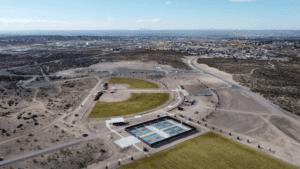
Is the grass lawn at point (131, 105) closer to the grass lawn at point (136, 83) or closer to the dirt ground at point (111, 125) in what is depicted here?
the dirt ground at point (111, 125)

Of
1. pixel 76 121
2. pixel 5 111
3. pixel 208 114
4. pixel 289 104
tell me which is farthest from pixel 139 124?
pixel 289 104

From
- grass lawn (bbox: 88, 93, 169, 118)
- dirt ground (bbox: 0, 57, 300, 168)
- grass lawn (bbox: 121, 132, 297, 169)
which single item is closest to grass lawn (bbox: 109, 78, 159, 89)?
dirt ground (bbox: 0, 57, 300, 168)

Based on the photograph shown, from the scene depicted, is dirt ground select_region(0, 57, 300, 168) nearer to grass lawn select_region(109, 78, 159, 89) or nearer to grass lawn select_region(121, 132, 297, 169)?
grass lawn select_region(121, 132, 297, 169)

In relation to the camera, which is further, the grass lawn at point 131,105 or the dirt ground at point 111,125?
the grass lawn at point 131,105

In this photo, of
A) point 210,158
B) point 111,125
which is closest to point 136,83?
point 111,125

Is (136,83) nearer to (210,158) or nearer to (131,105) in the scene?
(131,105)

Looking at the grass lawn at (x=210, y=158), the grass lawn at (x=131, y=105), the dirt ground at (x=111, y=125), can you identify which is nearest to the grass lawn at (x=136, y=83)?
the dirt ground at (x=111, y=125)
